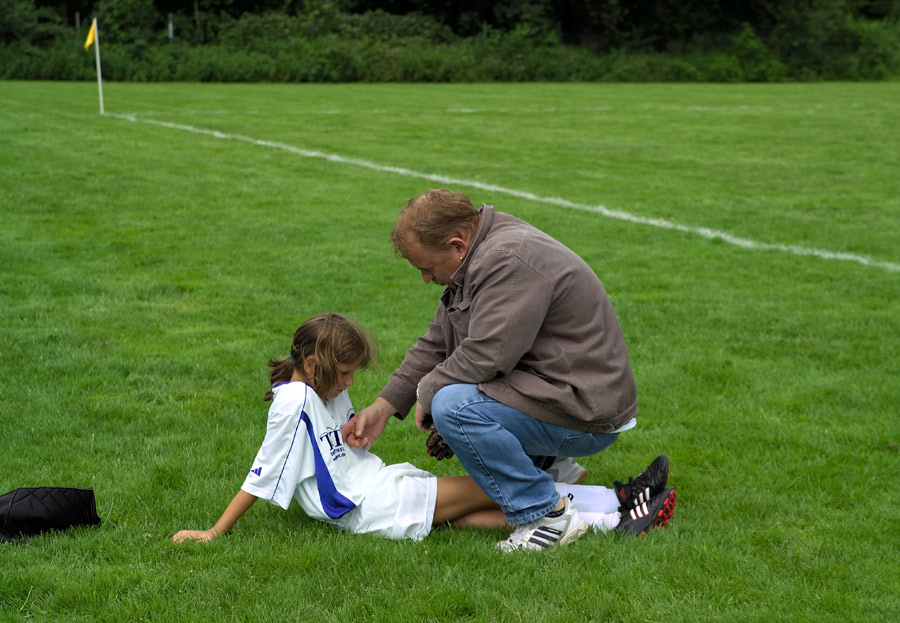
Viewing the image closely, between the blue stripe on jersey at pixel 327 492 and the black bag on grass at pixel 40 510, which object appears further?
the blue stripe on jersey at pixel 327 492

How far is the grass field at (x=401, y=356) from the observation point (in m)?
3.12

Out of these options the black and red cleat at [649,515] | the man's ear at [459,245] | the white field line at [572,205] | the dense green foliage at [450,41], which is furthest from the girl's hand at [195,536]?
the dense green foliage at [450,41]

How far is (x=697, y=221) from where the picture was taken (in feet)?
32.7

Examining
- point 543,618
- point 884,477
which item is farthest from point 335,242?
point 543,618

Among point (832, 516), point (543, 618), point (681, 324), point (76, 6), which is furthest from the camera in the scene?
point (76, 6)

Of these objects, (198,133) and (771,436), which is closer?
(771,436)

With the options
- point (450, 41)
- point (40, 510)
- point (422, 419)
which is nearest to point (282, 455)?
point (422, 419)

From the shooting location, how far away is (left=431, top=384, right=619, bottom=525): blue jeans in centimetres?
342

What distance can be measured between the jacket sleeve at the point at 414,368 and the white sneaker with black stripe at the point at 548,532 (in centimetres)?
67

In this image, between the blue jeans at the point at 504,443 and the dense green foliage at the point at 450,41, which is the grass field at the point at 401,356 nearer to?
→ the blue jeans at the point at 504,443

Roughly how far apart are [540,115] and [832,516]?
17.6 metres

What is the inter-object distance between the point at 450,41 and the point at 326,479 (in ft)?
124

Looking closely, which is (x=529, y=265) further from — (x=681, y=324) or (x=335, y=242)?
(x=335, y=242)

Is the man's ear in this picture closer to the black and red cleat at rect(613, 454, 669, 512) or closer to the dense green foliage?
the black and red cleat at rect(613, 454, 669, 512)
